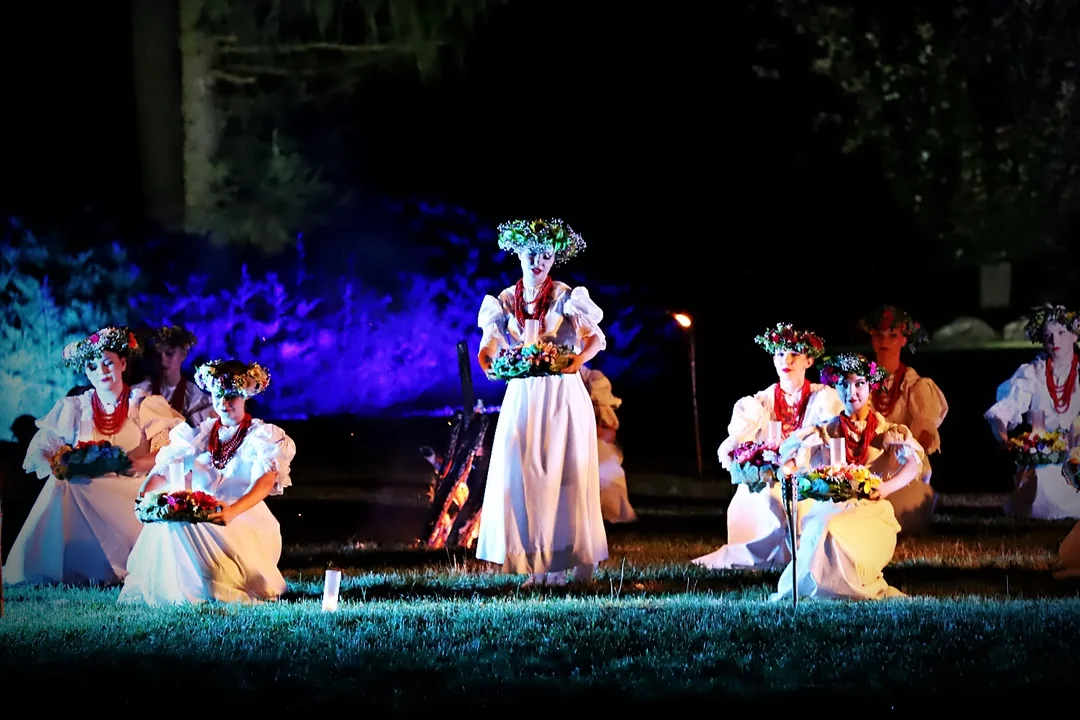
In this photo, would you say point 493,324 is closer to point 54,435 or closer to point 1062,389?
point 54,435

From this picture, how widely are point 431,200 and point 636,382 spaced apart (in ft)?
12.4

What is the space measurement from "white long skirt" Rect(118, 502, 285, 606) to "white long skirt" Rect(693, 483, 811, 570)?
285 centimetres

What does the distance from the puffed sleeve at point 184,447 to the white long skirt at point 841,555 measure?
3.21 metres

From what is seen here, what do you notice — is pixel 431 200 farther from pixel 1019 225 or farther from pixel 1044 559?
pixel 1044 559

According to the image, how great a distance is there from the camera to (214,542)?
28.4ft

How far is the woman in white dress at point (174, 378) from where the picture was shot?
1134 centimetres

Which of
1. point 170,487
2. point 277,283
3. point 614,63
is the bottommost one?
point 170,487

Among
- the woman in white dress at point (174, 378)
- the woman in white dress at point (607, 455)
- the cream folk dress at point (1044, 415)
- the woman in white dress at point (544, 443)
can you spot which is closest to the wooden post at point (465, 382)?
the woman in white dress at point (607, 455)

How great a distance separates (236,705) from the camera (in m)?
6.18

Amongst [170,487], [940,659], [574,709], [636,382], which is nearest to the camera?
[574,709]

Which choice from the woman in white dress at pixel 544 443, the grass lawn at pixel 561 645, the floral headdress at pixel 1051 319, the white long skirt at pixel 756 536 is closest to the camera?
the grass lawn at pixel 561 645

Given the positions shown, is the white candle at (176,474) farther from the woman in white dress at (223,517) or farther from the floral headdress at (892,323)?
the floral headdress at (892,323)

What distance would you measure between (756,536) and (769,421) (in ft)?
2.74

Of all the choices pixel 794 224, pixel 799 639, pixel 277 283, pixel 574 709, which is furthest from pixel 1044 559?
pixel 794 224
